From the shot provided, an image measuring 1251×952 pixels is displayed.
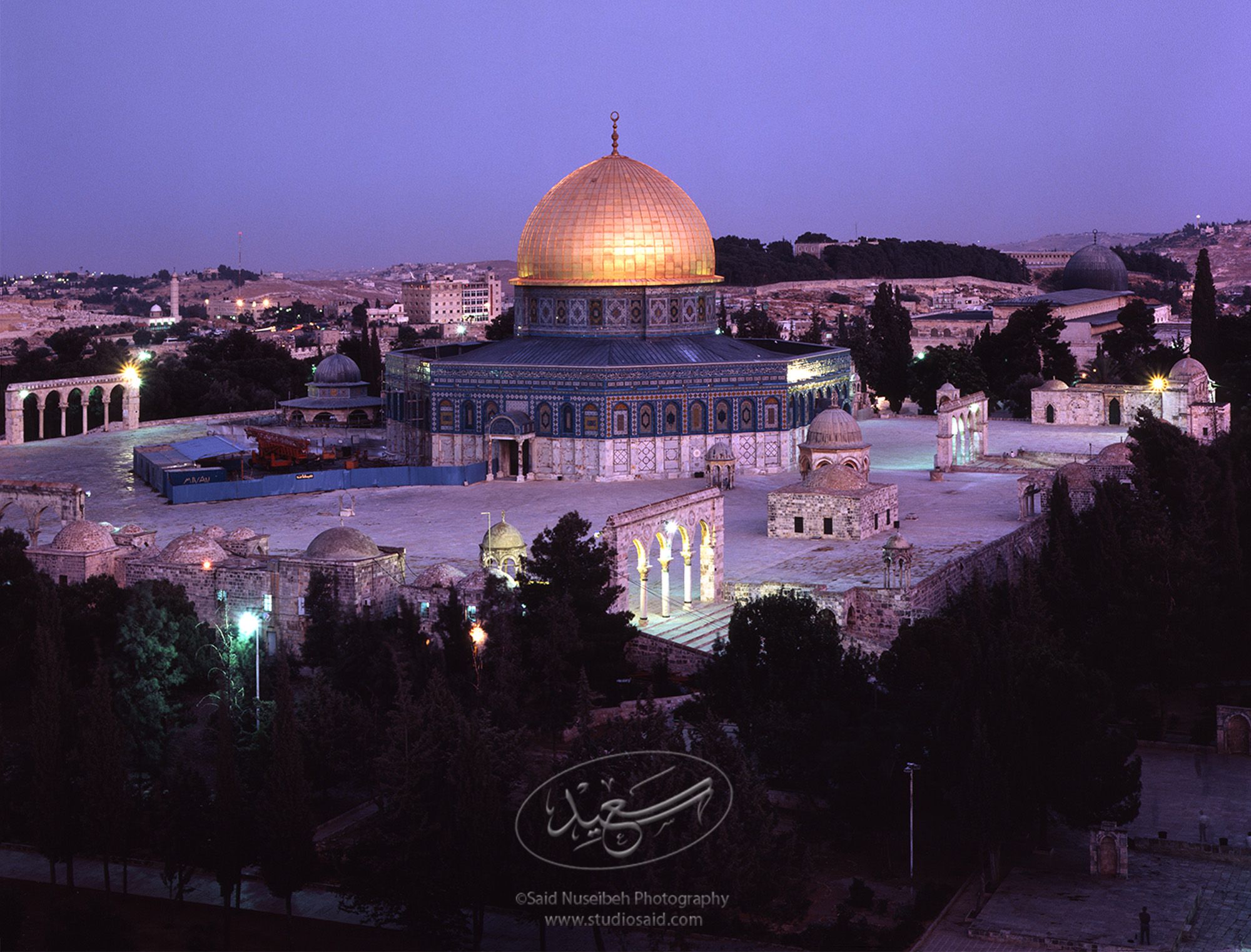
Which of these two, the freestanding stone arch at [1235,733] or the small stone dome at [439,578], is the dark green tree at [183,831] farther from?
the freestanding stone arch at [1235,733]

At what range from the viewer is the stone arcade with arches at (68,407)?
5359cm

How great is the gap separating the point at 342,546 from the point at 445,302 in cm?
15060

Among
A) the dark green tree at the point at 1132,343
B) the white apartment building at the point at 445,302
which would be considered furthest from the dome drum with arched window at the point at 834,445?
the white apartment building at the point at 445,302

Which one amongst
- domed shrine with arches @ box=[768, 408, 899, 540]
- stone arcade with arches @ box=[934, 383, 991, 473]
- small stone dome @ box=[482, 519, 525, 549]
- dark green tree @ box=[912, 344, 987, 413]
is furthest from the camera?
dark green tree @ box=[912, 344, 987, 413]

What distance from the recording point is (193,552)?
32.7 m

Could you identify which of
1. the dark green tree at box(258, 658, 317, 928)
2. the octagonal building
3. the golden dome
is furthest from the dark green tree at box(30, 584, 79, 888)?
the golden dome

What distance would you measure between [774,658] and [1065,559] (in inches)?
316

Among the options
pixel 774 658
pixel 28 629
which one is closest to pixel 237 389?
pixel 28 629

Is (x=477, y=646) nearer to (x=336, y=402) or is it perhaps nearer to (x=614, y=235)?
(x=614, y=235)

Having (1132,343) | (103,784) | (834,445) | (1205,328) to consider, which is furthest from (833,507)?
(1132,343)

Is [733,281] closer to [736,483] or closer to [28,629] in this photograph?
[736,483]

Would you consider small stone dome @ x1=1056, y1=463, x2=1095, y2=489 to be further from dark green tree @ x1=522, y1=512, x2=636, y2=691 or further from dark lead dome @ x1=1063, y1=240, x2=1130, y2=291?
dark lead dome @ x1=1063, y1=240, x2=1130, y2=291

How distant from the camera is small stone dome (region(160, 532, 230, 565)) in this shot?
1284 inches

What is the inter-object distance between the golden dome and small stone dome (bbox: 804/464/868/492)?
46.0 ft
